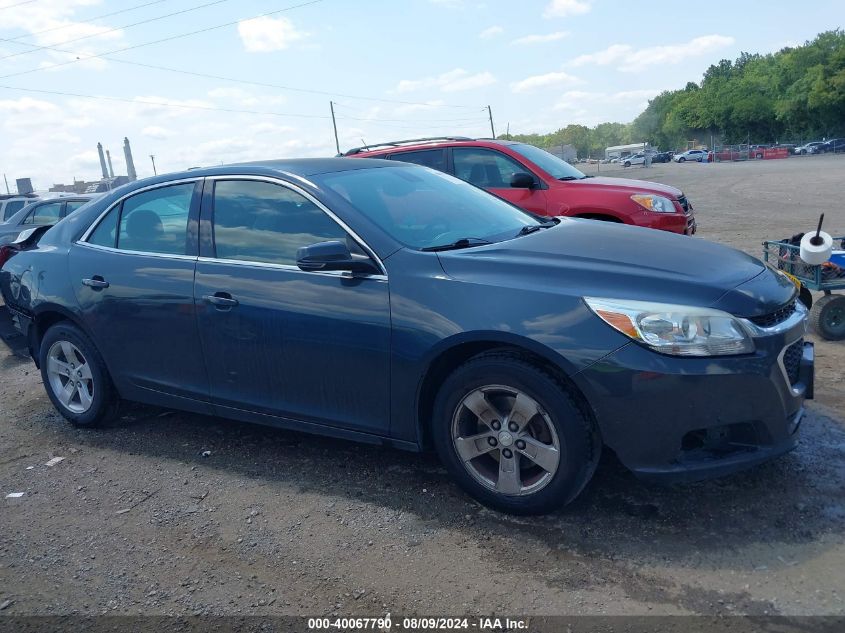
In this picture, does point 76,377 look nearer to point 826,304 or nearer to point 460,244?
point 460,244

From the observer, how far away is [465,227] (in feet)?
14.1

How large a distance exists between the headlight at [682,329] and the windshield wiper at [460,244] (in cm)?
98

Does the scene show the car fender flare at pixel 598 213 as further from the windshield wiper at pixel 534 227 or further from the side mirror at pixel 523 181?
the windshield wiper at pixel 534 227

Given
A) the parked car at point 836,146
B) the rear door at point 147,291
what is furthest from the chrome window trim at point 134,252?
the parked car at point 836,146

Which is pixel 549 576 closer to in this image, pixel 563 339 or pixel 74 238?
pixel 563 339

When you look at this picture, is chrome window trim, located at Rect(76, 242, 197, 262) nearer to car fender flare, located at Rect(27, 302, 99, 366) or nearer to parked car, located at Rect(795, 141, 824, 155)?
car fender flare, located at Rect(27, 302, 99, 366)

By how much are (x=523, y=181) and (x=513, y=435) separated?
5.45m

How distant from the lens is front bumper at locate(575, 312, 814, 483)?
3162 mm

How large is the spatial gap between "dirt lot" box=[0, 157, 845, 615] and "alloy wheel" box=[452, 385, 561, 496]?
8.0 inches

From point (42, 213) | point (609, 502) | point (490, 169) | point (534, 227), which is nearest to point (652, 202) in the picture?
point (490, 169)

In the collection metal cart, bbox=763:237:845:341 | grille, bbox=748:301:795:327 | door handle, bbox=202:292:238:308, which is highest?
door handle, bbox=202:292:238:308

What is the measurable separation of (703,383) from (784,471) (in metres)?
1.07

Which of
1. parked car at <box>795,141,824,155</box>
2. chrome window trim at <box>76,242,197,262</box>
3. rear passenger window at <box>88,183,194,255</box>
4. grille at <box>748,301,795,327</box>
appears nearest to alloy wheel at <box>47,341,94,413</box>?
chrome window trim at <box>76,242,197,262</box>

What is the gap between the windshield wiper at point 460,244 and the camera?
390 centimetres
